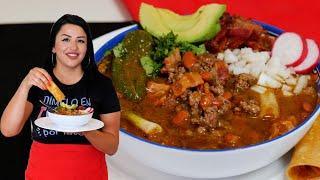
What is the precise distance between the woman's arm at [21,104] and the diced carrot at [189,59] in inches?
32.3

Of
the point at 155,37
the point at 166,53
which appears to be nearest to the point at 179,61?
the point at 166,53

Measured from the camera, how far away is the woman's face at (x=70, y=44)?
74 centimetres

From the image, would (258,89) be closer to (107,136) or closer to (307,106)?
(307,106)

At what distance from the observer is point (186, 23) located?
175 centimetres

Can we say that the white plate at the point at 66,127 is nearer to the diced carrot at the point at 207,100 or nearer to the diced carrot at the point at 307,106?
the diced carrot at the point at 207,100

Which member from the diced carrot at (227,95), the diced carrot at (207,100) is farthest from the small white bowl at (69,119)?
the diced carrot at (227,95)

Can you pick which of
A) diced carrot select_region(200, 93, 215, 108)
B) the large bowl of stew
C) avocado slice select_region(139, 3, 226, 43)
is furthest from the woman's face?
avocado slice select_region(139, 3, 226, 43)

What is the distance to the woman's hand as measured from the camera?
2.41 feet

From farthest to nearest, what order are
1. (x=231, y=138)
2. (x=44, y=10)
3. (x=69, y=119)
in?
(x=44, y=10), (x=231, y=138), (x=69, y=119)

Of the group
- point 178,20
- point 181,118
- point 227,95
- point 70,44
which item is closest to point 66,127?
point 70,44

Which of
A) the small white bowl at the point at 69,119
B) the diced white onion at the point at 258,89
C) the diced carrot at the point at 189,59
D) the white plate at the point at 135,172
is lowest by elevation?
the white plate at the point at 135,172

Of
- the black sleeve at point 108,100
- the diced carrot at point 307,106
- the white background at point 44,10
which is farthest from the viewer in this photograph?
the white background at point 44,10

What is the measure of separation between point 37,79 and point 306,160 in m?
0.99

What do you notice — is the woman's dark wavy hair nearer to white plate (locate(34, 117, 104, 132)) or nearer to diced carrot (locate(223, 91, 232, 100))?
white plate (locate(34, 117, 104, 132))
